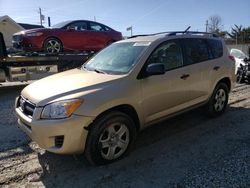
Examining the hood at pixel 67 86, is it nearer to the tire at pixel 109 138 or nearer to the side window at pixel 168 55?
the tire at pixel 109 138

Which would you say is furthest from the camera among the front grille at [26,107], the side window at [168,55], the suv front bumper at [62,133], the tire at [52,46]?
the tire at [52,46]

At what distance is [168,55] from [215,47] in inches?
65.2

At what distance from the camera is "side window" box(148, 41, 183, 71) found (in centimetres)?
466

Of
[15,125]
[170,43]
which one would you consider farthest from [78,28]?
[170,43]

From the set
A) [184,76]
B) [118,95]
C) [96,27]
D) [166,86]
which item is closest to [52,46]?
[96,27]

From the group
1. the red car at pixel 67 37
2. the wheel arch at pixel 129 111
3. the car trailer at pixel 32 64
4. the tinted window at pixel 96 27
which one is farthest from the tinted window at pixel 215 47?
the tinted window at pixel 96 27

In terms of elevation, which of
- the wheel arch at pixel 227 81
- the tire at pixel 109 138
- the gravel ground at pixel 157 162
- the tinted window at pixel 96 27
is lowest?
the gravel ground at pixel 157 162

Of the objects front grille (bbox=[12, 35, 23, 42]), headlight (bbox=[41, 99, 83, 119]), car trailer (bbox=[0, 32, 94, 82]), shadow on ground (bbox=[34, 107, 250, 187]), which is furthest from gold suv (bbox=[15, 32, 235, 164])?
front grille (bbox=[12, 35, 23, 42])

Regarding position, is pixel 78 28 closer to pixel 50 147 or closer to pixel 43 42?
pixel 43 42

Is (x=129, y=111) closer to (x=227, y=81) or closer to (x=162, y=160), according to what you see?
(x=162, y=160)

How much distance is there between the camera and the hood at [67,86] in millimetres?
3723

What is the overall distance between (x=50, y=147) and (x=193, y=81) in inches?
111

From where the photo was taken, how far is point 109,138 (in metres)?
4.01

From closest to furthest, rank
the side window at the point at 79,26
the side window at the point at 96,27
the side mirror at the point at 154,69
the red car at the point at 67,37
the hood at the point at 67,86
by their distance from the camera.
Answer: the hood at the point at 67,86 < the side mirror at the point at 154,69 < the red car at the point at 67,37 < the side window at the point at 79,26 < the side window at the point at 96,27
